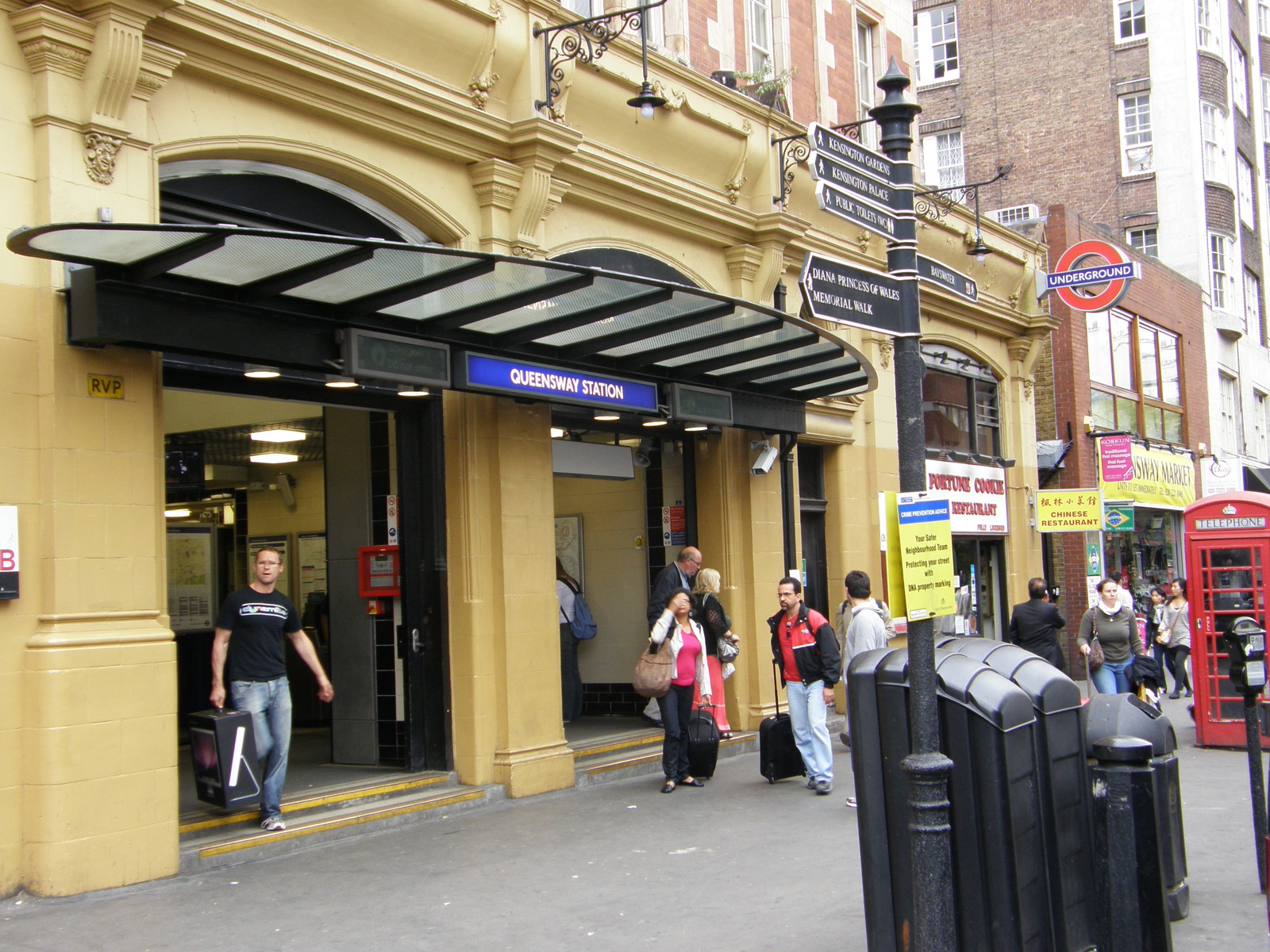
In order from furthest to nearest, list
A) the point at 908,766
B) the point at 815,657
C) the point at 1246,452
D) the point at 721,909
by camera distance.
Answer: the point at 1246,452, the point at 815,657, the point at 721,909, the point at 908,766

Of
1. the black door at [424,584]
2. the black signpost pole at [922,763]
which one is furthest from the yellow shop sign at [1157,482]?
the black signpost pole at [922,763]

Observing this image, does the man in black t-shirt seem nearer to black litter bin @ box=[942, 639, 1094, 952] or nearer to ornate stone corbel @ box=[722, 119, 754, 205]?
black litter bin @ box=[942, 639, 1094, 952]

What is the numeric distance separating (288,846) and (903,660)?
4987 millimetres

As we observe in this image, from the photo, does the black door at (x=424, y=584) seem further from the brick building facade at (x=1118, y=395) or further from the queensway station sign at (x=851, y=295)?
the brick building facade at (x=1118, y=395)

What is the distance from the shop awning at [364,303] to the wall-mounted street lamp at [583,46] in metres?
2.31

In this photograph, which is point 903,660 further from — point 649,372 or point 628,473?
point 628,473

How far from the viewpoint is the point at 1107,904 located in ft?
19.7

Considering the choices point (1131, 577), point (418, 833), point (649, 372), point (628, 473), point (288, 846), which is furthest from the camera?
point (1131, 577)

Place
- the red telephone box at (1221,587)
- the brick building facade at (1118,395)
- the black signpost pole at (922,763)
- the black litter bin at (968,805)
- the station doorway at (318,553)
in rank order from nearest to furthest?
the black signpost pole at (922,763) < the black litter bin at (968,805) < the station doorway at (318,553) < the red telephone box at (1221,587) < the brick building facade at (1118,395)

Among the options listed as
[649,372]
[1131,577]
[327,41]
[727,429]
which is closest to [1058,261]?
[1131,577]

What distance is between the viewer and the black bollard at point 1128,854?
591 centimetres

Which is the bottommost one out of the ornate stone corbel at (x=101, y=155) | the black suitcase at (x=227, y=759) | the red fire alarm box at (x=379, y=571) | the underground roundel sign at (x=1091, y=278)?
the black suitcase at (x=227, y=759)

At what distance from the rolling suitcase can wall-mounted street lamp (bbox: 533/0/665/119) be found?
18.7 feet

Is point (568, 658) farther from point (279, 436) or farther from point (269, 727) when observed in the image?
point (269, 727)
